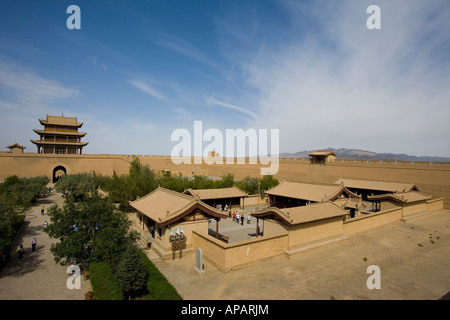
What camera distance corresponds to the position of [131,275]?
1045 cm

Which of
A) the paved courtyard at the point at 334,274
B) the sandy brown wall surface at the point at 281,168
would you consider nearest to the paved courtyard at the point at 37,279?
the paved courtyard at the point at 334,274

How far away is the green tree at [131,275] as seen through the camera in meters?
10.4

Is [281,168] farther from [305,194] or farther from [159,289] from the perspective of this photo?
[159,289]

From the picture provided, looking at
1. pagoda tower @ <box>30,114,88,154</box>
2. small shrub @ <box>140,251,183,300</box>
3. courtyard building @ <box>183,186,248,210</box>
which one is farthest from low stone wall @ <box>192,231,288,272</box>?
pagoda tower @ <box>30,114,88,154</box>

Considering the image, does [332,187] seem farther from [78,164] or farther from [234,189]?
[78,164]

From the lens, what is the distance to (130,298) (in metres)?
10.7

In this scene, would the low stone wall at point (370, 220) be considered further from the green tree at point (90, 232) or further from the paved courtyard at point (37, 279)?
the paved courtyard at point (37, 279)

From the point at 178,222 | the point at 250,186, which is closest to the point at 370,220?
the point at 178,222

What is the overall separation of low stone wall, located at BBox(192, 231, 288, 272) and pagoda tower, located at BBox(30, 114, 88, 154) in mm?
44737

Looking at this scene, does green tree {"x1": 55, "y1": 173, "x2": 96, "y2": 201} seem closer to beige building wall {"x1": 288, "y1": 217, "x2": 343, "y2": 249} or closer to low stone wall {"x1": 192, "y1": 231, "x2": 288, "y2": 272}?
low stone wall {"x1": 192, "y1": 231, "x2": 288, "y2": 272}

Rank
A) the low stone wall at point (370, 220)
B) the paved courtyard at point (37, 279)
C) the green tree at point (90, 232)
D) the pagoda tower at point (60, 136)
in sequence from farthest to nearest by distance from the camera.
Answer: the pagoda tower at point (60, 136), the low stone wall at point (370, 220), the green tree at point (90, 232), the paved courtyard at point (37, 279)

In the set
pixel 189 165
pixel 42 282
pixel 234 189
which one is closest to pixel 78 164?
pixel 189 165

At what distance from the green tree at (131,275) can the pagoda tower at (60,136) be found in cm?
4576

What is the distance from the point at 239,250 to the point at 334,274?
4.76 m
